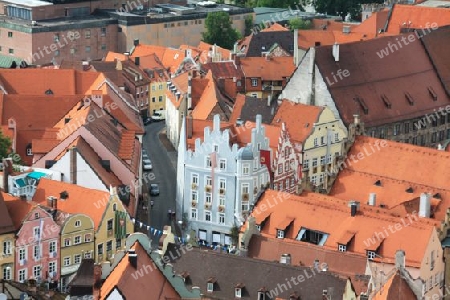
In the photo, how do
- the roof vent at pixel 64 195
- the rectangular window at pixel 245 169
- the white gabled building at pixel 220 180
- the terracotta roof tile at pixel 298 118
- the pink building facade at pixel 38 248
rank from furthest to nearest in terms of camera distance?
the terracotta roof tile at pixel 298 118 → the white gabled building at pixel 220 180 → the rectangular window at pixel 245 169 → the roof vent at pixel 64 195 → the pink building facade at pixel 38 248

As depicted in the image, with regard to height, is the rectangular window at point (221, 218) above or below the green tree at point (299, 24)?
below

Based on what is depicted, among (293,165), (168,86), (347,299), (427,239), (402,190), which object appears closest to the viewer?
(347,299)

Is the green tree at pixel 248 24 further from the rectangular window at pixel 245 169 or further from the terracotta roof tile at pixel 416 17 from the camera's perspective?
the rectangular window at pixel 245 169

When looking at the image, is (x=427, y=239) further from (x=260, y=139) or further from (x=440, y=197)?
(x=260, y=139)

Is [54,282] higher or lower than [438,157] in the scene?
lower

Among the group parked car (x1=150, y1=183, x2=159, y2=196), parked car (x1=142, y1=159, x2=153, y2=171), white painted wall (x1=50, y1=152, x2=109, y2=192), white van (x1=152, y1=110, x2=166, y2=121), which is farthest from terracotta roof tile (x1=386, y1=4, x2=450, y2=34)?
white painted wall (x1=50, y1=152, x2=109, y2=192)

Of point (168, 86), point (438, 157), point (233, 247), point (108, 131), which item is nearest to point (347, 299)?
point (233, 247)

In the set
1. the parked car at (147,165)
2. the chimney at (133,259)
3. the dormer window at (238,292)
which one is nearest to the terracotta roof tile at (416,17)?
the parked car at (147,165)
